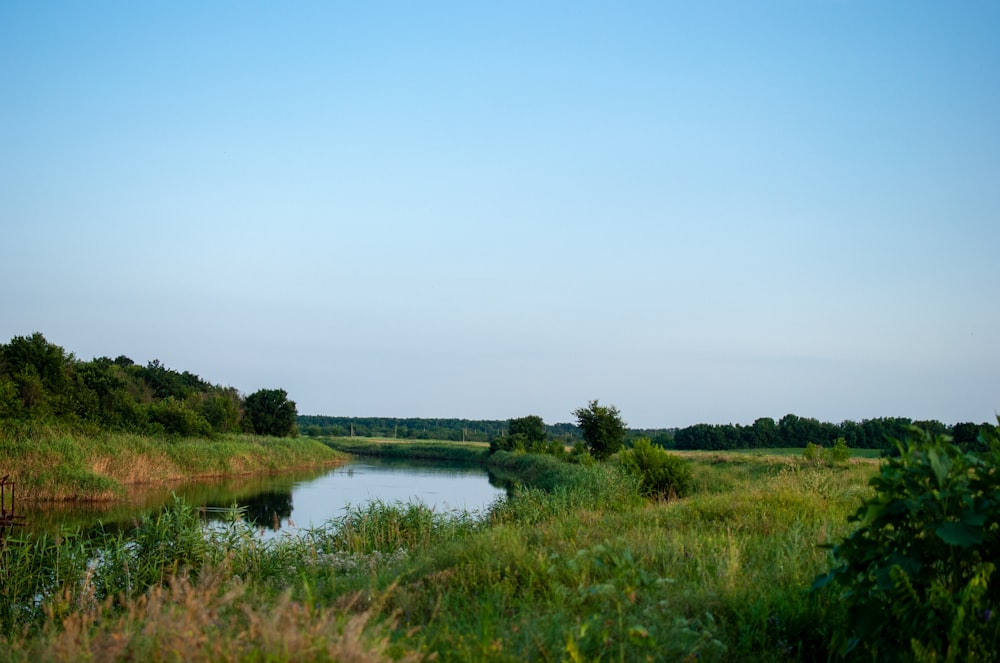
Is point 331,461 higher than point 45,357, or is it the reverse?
point 45,357

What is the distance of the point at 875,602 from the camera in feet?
13.2

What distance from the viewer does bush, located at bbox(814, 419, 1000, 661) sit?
3715 mm

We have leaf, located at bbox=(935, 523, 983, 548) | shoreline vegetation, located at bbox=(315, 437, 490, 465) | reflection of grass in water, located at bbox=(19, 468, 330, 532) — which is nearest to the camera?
leaf, located at bbox=(935, 523, 983, 548)

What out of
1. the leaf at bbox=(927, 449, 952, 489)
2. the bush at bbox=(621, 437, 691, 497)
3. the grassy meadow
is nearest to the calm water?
the grassy meadow

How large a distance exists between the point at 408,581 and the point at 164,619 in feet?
11.9

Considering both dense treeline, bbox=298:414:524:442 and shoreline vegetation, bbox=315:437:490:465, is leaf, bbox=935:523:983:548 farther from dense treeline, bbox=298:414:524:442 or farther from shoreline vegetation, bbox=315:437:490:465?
dense treeline, bbox=298:414:524:442

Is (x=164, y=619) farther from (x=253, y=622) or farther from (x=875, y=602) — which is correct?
(x=875, y=602)

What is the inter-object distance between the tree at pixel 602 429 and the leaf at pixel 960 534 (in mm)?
33601

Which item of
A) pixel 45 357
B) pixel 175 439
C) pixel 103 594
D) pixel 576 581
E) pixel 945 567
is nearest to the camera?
pixel 945 567

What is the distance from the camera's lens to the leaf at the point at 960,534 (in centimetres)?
365

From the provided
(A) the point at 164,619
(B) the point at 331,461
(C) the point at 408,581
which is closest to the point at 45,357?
(B) the point at 331,461

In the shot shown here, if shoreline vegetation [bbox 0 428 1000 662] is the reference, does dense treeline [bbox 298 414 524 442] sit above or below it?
below

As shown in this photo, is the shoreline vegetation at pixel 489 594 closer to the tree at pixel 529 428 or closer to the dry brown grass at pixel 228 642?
the dry brown grass at pixel 228 642

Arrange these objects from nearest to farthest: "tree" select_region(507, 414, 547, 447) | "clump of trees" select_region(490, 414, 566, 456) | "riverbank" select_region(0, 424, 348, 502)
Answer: "riverbank" select_region(0, 424, 348, 502)
"clump of trees" select_region(490, 414, 566, 456)
"tree" select_region(507, 414, 547, 447)
